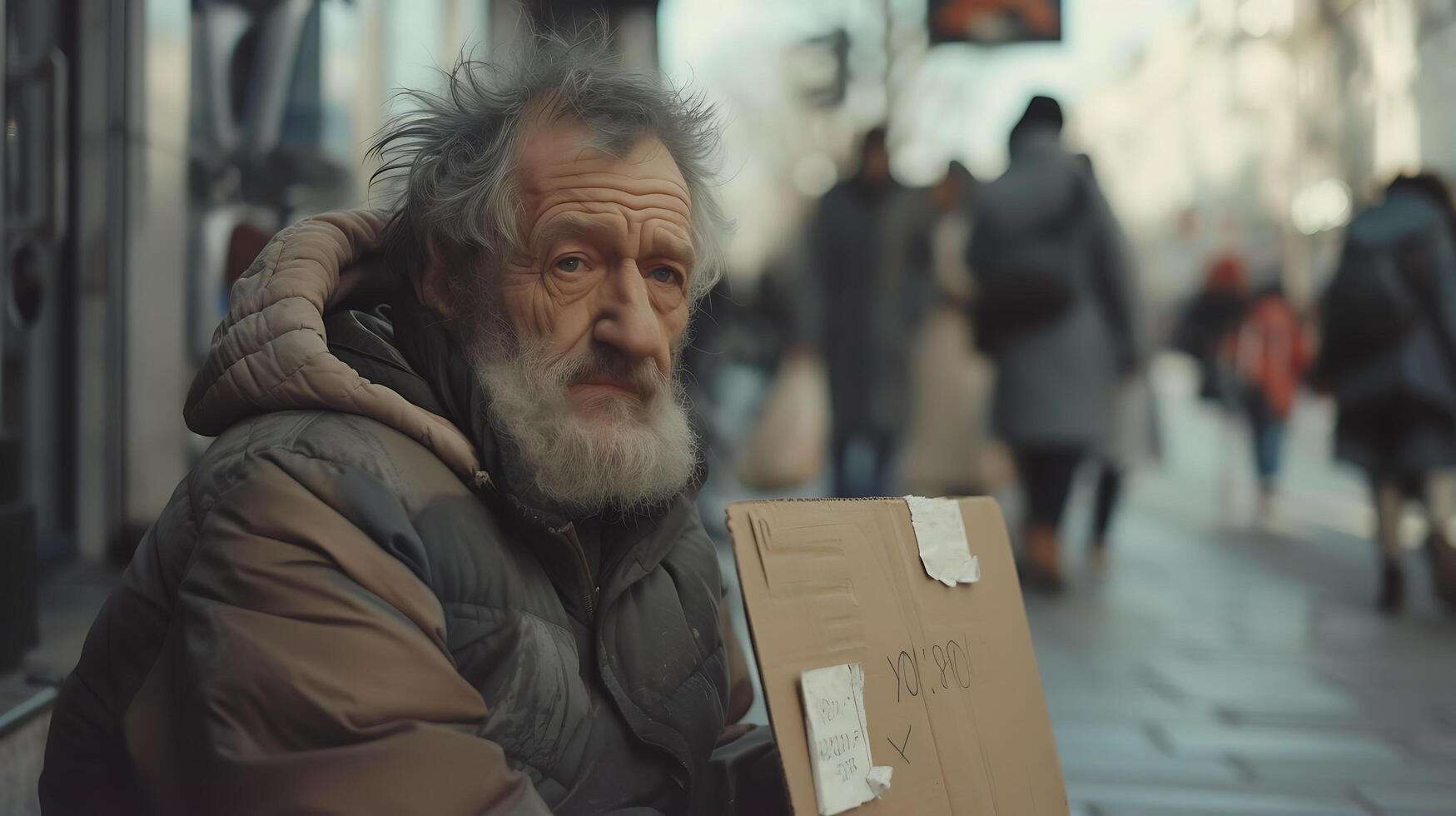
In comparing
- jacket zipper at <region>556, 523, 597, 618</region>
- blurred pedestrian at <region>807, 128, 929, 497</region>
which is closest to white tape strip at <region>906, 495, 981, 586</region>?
jacket zipper at <region>556, 523, 597, 618</region>

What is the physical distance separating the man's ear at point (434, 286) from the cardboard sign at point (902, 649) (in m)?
0.57

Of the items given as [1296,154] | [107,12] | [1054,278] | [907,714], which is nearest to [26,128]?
[107,12]

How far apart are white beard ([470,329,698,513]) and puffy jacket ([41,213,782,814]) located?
44 mm

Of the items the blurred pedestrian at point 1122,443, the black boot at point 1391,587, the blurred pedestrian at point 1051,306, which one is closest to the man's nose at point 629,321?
the blurred pedestrian at point 1051,306

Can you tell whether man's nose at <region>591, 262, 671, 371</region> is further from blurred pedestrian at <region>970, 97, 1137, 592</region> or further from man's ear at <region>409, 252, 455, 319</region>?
blurred pedestrian at <region>970, 97, 1137, 592</region>

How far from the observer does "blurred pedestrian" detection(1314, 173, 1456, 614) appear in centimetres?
608

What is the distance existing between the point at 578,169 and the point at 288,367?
1.55 ft

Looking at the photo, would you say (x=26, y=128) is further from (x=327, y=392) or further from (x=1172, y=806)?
(x=1172, y=806)

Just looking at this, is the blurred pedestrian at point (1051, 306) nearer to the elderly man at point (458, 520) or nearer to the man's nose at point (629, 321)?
the elderly man at point (458, 520)

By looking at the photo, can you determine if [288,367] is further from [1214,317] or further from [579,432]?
[1214,317]

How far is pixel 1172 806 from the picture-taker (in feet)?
11.3

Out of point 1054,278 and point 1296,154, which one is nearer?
point 1054,278

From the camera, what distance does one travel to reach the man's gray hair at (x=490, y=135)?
1822 mm

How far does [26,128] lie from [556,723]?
2702mm
